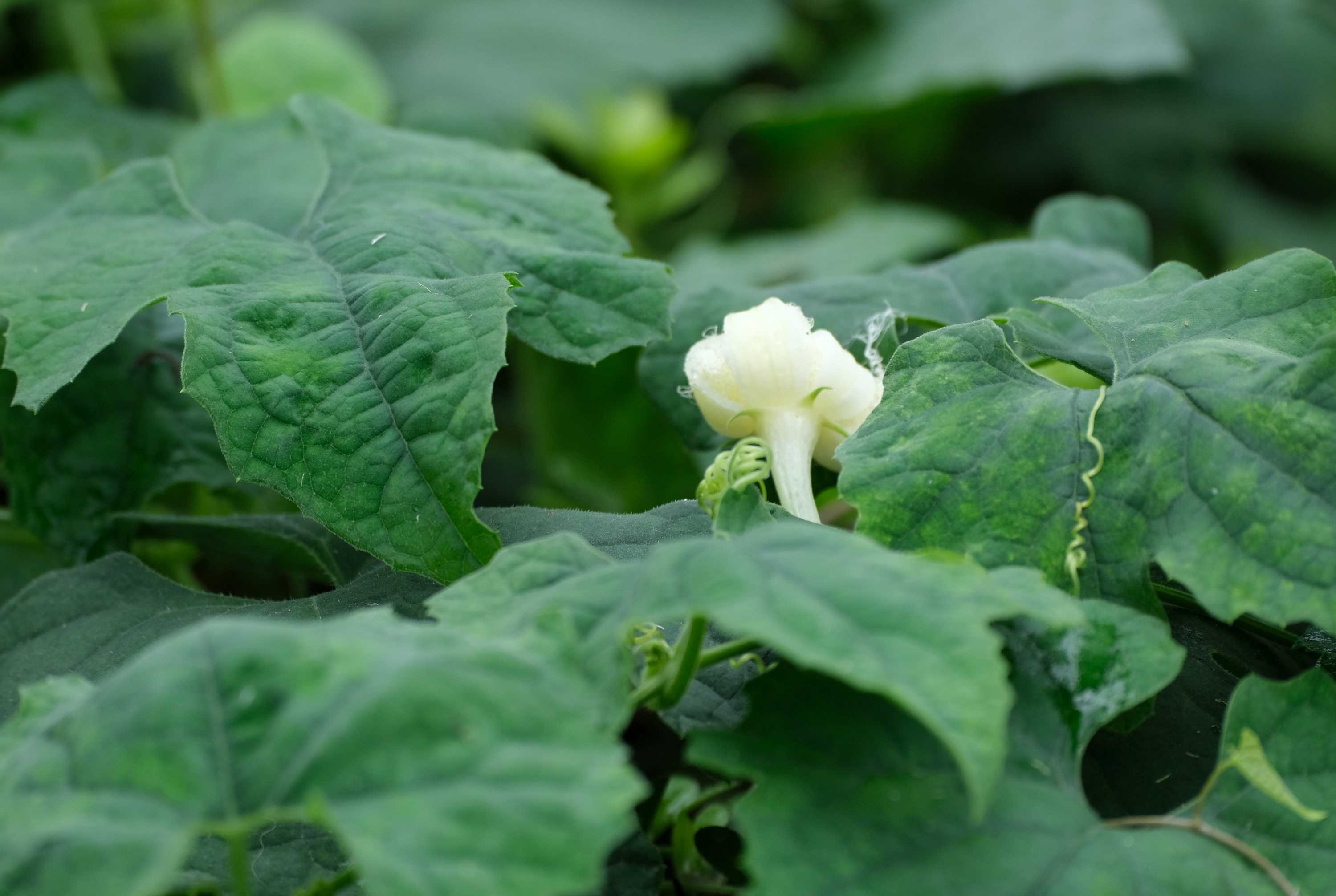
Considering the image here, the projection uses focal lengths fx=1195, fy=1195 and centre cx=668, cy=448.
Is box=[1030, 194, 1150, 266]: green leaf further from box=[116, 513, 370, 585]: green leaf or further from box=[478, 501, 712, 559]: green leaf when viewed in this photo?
box=[116, 513, 370, 585]: green leaf

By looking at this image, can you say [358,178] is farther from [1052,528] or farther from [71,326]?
[1052,528]

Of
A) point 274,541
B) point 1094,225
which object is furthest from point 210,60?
point 1094,225

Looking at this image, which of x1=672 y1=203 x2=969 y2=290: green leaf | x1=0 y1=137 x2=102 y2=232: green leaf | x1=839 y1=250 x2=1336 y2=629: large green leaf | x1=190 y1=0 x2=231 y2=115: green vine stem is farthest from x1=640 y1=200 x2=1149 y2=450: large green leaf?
x1=190 y1=0 x2=231 y2=115: green vine stem

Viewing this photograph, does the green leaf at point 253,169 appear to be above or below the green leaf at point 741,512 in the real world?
above

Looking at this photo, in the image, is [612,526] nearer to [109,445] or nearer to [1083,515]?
[1083,515]

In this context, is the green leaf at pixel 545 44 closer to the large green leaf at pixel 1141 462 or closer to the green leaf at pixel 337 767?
the large green leaf at pixel 1141 462

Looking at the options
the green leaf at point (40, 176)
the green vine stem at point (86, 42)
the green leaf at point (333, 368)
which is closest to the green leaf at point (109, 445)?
the green leaf at point (333, 368)
